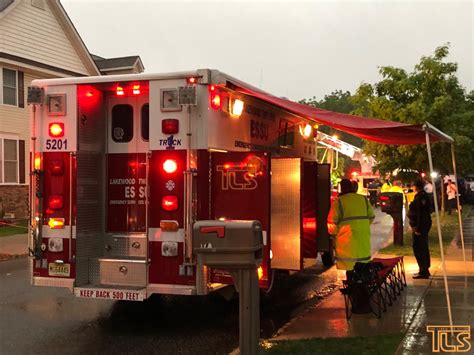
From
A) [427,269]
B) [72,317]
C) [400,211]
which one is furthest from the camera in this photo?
[400,211]

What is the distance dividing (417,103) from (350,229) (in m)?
7.14

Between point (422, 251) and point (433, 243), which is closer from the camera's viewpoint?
point (422, 251)

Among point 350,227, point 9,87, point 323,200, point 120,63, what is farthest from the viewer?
point 120,63

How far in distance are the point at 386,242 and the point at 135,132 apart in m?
9.79

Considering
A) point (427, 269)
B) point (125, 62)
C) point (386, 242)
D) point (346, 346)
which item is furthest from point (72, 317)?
point (125, 62)

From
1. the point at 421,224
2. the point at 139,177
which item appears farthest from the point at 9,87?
the point at 421,224

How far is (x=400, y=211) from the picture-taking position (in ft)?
41.9

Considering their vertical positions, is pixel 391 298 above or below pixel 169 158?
below

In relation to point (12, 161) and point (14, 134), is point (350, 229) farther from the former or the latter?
point (14, 134)

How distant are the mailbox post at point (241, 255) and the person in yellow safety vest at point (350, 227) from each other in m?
3.13

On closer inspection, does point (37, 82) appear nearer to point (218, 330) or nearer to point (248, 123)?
point (248, 123)

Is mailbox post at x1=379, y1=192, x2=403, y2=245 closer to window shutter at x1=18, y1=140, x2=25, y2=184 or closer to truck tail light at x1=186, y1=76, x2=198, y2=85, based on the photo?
truck tail light at x1=186, y1=76, x2=198, y2=85

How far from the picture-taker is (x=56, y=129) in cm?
658

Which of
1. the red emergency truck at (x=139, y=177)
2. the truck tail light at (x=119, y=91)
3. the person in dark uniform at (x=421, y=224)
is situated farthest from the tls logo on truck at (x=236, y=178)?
the person in dark uniform at (x=421, y=224)
